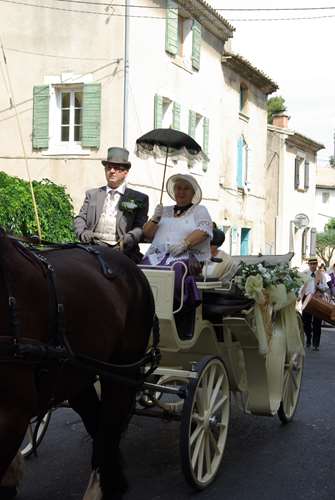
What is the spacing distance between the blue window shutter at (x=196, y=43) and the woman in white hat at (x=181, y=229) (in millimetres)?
14630

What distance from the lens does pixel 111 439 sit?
4.38 meters

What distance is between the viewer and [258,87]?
85.3ft

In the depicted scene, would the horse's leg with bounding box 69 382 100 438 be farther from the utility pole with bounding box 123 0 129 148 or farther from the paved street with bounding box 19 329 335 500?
the utility pole with bounding box 123 0 129 148

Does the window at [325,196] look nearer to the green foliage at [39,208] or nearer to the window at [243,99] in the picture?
the window at [243,99]

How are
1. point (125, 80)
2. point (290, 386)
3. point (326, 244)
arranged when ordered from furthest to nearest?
point (326, 244) < point (125, 80) < point (290, 386)

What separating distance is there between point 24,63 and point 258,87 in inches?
438

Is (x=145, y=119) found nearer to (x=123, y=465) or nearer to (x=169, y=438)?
(x=169, y=438)

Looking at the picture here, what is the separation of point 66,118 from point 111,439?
538 inches

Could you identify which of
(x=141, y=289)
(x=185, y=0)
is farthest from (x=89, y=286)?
(x=185, y=0)

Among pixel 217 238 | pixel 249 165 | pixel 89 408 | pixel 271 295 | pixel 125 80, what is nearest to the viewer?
pixel 89 408

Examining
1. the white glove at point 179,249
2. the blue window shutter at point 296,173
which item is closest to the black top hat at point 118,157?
the white glove at point 179,249

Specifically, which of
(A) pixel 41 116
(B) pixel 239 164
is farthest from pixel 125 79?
(B) pixel 239 164

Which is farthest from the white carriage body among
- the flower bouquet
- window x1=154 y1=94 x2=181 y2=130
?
window x1=154 y1=94 x2=181 y2=130

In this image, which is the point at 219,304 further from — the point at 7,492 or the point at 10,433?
the point at 10,433
